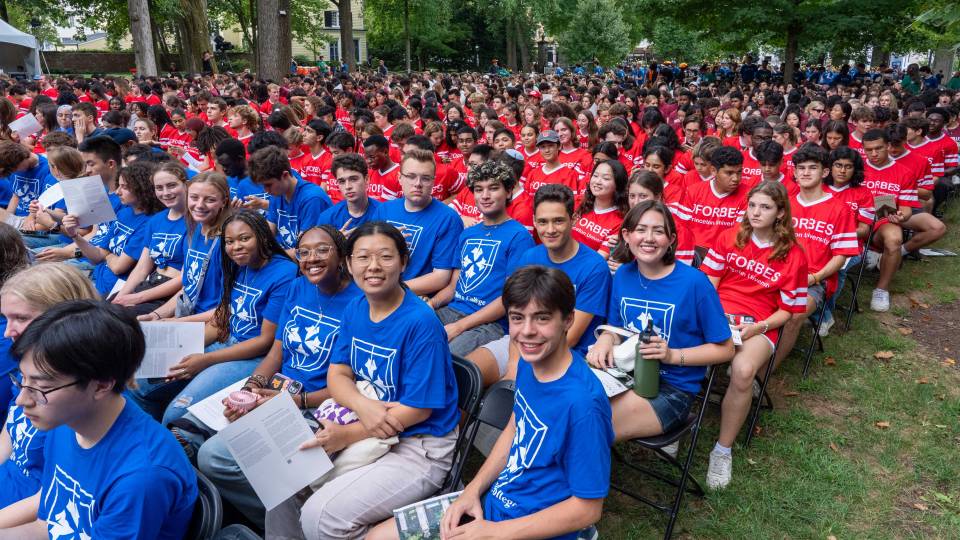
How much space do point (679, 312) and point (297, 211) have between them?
142 inches

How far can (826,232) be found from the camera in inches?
195

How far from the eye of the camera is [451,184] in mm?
7277

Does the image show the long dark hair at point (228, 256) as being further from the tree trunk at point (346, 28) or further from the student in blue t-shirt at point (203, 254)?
the tree trunk at point (346, 28)

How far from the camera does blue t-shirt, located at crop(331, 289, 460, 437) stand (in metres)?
2.83

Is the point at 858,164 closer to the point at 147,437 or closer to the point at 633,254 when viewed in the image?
the point at 633,254

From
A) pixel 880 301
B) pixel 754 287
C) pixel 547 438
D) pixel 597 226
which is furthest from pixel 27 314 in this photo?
pixel 880 301

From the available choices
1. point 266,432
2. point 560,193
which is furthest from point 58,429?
point 560,193

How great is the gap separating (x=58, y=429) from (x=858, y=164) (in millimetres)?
6260

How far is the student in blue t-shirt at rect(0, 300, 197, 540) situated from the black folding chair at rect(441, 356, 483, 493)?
1.19 metres

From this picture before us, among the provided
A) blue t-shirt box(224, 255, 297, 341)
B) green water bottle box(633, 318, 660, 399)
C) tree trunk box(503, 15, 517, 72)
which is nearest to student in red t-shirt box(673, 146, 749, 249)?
green water bottle box(633, 318, 660, 399)

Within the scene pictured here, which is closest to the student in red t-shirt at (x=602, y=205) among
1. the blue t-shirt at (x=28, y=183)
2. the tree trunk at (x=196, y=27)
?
the blue t-shirt at (x=28, y=183)

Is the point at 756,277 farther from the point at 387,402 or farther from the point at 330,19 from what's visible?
the point at 330,19


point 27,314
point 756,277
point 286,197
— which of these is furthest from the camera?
point 286,197

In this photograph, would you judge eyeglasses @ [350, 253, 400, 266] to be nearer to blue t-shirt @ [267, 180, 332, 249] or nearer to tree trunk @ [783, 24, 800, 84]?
blue t-shirt @ [267, 180, 332, 249]
